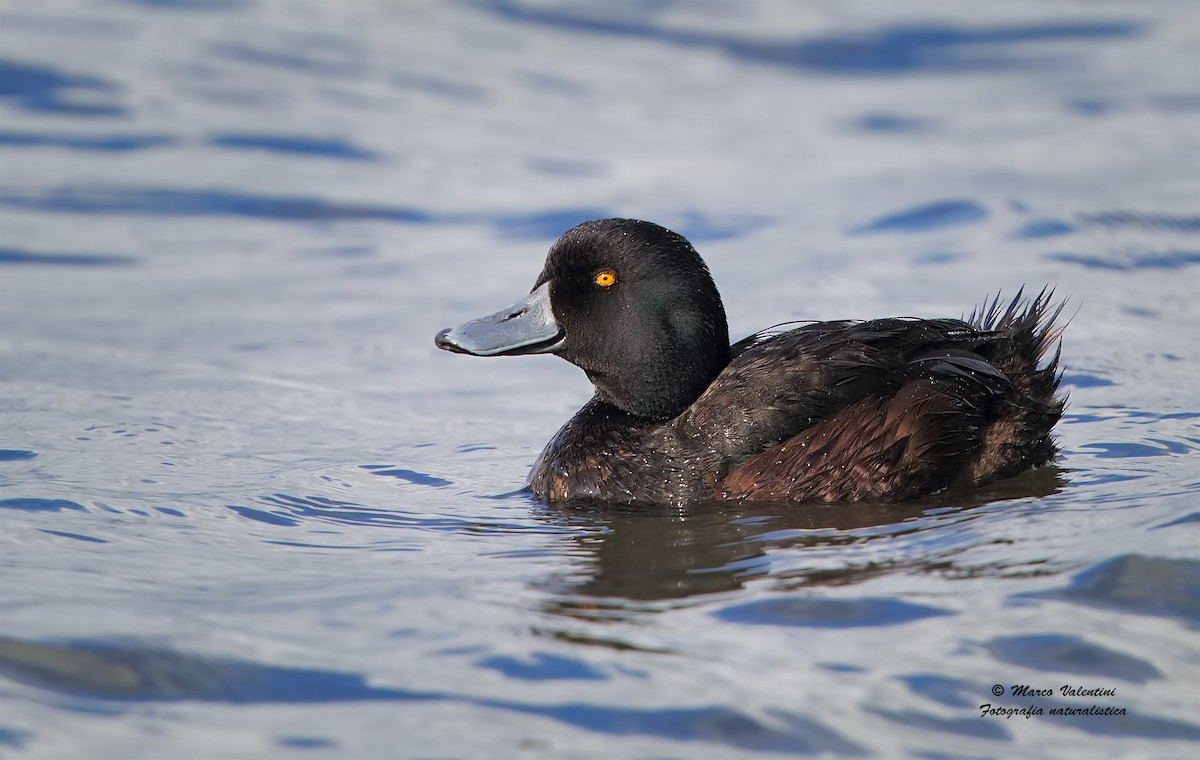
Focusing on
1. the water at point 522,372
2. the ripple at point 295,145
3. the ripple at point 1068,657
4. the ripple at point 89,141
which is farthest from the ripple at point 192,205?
the ripple at point 1068,657

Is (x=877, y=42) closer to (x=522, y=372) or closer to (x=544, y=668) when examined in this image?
(x=522, y=372)

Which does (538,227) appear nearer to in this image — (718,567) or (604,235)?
(604,235)

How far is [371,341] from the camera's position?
9312mm

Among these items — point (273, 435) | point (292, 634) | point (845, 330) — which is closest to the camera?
point (292, 634)

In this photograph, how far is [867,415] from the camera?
19.3 feet

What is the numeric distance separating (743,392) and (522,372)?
9.98ft

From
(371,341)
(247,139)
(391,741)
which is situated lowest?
(391,741)

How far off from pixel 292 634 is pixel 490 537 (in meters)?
1.22

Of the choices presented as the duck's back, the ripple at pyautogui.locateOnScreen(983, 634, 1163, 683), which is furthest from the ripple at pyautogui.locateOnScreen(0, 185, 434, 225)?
the ripple at pyautogui.locateOnScreen(983, 634, 1163, 683)

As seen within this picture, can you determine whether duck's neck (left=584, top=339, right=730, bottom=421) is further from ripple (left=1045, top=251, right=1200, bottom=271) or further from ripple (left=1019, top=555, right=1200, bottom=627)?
ripple (left=1045, top=251, right=1200, bottom=271)

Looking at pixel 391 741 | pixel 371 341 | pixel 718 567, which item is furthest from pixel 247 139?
pixel 391 741

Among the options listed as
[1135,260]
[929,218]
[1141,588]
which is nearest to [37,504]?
[1141,588]

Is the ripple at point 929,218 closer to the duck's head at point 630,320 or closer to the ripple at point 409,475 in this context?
the duck's head at point 630,320

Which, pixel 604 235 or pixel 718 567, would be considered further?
pixel 604 235
